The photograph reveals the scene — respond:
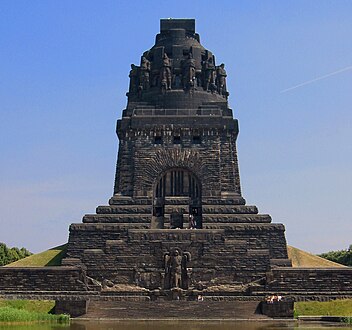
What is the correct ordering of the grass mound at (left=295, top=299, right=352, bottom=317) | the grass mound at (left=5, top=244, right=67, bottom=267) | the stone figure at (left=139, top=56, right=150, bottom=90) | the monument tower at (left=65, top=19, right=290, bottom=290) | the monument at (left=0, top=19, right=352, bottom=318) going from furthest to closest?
the stone figure at (left=139, top=56, right=150, bottom=90) < the grass mound at (left=5, top=244, right=67, bottom=267) < the monument tower at (left=65, top=19, right=290, bottom=290) < the monument at (left=0, top=19, right=352, bottom=318) < the grass mound at (left=295, top=299, right=352, bottom=317)

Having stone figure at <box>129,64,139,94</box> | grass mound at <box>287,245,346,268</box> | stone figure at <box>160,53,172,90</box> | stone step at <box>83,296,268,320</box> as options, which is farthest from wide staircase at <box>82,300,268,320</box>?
stone figure at <box>129,64,139,94</box>

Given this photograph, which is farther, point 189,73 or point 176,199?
point 189,73

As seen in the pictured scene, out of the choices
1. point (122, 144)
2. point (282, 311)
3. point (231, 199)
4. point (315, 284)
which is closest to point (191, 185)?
point (231, 199)

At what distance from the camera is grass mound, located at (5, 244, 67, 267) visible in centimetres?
4028

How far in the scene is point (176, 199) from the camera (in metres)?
41.9

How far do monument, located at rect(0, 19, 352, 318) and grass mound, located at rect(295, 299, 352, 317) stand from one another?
1.60 metres

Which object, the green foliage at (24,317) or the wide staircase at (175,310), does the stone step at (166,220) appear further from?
the green foliage at (24,317)

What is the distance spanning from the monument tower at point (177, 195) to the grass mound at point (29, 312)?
18.4ft

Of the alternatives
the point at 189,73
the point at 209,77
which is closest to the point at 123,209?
the point at 189,73

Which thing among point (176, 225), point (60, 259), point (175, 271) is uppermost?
point (176, 225)

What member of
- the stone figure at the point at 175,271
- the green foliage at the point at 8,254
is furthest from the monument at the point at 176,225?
the green foliage at the point at 8,254

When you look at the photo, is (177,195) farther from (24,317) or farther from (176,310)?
(24,317)

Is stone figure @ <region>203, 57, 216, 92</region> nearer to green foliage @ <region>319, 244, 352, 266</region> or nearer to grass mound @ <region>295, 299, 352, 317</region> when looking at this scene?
grass mound @ <region>295, 299, 352, 317</region>

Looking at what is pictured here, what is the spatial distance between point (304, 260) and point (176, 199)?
9.03 m
